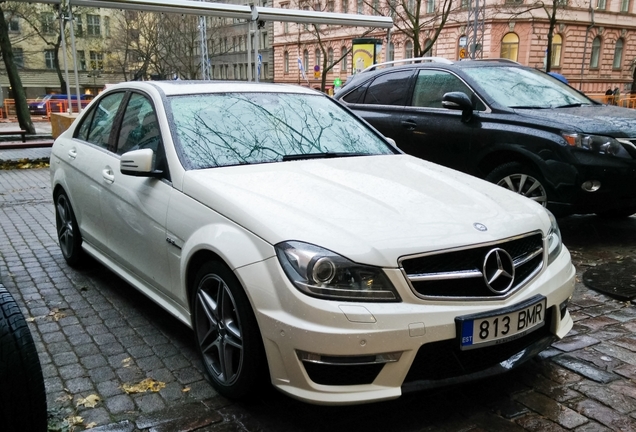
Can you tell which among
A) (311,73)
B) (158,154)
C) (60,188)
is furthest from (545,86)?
(311,73)

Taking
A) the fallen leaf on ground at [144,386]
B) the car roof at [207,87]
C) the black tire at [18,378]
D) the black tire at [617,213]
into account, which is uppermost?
the car roof at [207,87]

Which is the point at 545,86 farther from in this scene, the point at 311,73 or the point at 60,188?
the point at 311,73

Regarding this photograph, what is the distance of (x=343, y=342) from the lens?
8.06ft

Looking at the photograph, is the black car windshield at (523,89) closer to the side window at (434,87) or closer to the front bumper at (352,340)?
the side window at (434,87)

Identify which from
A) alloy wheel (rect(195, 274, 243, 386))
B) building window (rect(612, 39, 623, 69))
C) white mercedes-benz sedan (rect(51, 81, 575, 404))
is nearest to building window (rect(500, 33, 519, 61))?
building window (rect(612, 39, 623, 69))

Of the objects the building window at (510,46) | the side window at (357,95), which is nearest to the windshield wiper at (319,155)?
the side window at (357,95)

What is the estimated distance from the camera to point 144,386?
10.5 feet

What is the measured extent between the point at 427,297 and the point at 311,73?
5578cm

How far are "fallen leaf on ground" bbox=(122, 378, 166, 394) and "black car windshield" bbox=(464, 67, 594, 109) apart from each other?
4530 millimetres

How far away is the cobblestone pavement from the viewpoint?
2.83m

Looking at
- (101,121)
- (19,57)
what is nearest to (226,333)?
(101,121)

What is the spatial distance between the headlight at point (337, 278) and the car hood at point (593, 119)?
Answer: 3.78 meters

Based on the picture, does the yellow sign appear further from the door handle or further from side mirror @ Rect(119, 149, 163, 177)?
side mirror @ Rect(119, 149, 163, 177)

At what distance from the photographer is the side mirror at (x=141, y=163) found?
3.49 meters
